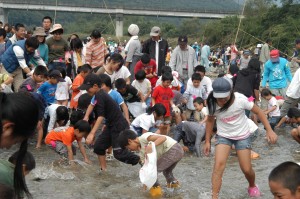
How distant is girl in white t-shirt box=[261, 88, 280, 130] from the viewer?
987 centimetres

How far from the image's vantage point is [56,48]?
10.0 meters

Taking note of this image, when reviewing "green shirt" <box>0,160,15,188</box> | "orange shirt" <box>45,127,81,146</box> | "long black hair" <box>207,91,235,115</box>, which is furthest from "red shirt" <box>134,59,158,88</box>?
"green shirt" <box>0,160,15,188</box>

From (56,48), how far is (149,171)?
519 cm

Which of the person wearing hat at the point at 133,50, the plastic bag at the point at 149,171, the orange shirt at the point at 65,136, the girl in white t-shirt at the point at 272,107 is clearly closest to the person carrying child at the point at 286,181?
the plastic bag at the point at 149,171

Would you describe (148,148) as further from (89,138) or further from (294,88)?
(294,88)

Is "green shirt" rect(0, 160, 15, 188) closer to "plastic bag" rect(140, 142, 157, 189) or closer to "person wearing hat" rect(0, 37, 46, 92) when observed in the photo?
"plastic bag" rect(140, 142, 157, 189)

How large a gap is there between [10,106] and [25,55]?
6.65m

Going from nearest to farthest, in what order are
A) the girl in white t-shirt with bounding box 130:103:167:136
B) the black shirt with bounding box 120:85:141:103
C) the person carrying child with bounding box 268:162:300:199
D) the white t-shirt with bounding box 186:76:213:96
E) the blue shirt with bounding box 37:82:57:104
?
the person carrying child with bounding box 268:162:300:199, the girl in white t-shirt with bounding box 130:103:167:136, the blue shirt with bounding box 37:82:57:104, the black shirt with bounding box 120:85:141:103, the white t-shirt with bounding box 186:76:213:96

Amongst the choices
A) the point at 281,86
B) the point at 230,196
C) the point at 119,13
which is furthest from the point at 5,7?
the point at 230,196

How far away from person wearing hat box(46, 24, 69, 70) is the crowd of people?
2cm

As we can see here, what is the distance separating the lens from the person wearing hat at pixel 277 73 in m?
10.4

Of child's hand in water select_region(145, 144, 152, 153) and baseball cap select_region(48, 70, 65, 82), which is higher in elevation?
baseball cap select_region(48, 70, 65, 82)

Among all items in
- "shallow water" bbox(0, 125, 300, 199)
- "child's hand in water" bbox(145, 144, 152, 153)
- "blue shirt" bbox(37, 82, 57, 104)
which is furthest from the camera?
"blue shirt" bbox(37, 82, 57, 104)

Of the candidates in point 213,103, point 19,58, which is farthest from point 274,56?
point 213,103
